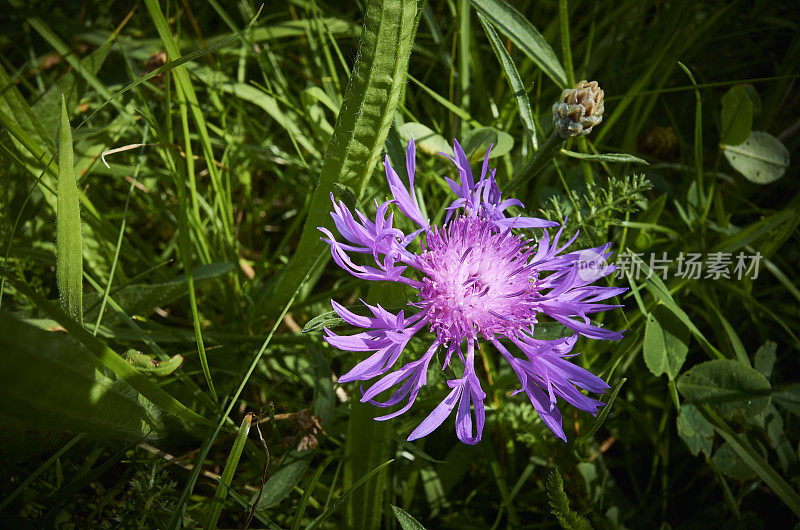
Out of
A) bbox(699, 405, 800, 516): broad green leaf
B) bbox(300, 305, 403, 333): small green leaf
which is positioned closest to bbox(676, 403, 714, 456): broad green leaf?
bbox(699, 405, 800, 516): broad green leaf

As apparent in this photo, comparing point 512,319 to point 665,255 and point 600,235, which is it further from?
point 665,255

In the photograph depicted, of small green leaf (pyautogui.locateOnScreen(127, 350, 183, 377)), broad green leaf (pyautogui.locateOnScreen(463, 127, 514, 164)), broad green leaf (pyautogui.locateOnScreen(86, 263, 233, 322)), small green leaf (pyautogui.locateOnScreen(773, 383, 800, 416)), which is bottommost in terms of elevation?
small green leaf (pyautogui.locateOnScreen(773, 383, 800, 416))

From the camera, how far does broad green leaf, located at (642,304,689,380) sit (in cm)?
139

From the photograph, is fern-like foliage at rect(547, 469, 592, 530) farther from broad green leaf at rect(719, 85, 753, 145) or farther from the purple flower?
broad green leaf at rect(719, 85, 753, 145)

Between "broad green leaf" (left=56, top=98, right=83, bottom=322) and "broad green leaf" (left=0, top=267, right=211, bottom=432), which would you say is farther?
"broad green leaf" (left=56, top=98, right=83, bottom=322)

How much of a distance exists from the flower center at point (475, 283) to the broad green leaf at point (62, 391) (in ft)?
2.06

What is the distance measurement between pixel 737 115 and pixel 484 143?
0.82 metres

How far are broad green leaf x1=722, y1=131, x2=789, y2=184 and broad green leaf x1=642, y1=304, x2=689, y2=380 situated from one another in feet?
2.04

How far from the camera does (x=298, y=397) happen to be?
1.57 meters

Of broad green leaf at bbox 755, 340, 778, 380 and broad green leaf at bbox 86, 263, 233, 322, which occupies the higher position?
broad green leaf at bbox 86, 263, 233, 322

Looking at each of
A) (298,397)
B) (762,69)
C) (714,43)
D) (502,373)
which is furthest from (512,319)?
(762,69)

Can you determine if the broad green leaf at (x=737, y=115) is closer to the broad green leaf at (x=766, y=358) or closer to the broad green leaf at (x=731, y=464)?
the broad green leaf at (x=766, y=358)

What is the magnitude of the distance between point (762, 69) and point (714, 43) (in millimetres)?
236

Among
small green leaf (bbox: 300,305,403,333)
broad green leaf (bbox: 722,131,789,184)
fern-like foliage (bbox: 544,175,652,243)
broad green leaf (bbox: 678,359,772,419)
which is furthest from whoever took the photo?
broad green leaf (bbox: 722,131,789,184)
